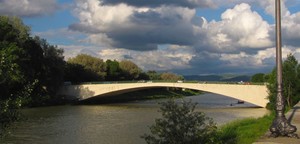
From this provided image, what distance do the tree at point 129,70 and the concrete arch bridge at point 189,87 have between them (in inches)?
977

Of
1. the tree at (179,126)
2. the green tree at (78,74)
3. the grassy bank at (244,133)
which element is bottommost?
the grassy bank at (244,133)

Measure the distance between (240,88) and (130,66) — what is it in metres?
42.2

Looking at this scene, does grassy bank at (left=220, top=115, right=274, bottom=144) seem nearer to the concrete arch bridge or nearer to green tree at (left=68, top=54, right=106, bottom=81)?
the concrete arch bridge

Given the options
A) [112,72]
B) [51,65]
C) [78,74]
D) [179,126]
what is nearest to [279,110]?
[179,126]

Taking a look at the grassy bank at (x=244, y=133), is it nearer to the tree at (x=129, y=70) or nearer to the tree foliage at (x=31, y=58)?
the tree foliage at (x=31, y=58)

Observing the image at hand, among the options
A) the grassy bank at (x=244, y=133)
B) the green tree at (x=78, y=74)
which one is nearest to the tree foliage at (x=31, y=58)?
the green tree at (x=78, y=74)

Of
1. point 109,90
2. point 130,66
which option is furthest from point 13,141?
point 130,66

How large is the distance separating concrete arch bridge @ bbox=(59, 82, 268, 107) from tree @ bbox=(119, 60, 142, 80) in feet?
81.4

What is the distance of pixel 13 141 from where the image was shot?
22.2 metres

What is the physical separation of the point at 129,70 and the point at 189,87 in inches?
1402

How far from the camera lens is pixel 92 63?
2990 inches

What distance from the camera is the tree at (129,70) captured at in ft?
296

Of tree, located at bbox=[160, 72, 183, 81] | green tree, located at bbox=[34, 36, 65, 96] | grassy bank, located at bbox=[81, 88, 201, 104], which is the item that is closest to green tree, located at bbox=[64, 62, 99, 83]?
grassy bank, located at bbox=[81, 88, 201, 104]

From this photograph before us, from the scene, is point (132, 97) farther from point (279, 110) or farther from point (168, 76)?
point (279, 110)
